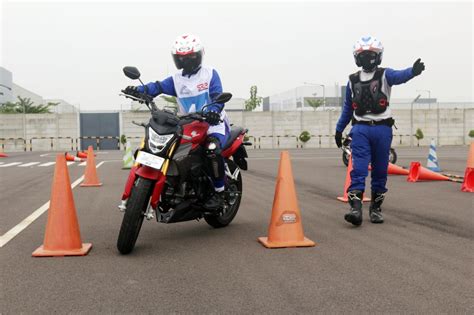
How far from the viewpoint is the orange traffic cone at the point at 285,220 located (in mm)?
4867

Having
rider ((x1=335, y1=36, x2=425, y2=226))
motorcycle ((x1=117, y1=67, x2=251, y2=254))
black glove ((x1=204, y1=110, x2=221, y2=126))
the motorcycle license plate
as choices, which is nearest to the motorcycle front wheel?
motorcycle ((x1=117, y1=67, x2=251, y2=254))

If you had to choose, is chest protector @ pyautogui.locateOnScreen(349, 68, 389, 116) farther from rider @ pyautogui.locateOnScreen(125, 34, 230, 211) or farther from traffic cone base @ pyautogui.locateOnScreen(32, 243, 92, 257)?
traffic cone base @ pyautogui.locateOnScreen(32, 243, 92, 257)

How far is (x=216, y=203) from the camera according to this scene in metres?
5.25

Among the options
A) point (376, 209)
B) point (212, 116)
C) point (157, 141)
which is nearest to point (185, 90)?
point (212, 116)

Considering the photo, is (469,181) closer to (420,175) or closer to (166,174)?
(420,175)

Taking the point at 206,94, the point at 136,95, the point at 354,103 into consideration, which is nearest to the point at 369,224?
the point at 354,103

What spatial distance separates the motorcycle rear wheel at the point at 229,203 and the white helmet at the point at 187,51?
3.79 feet

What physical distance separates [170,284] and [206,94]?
7.86 ft

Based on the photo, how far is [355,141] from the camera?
619cm

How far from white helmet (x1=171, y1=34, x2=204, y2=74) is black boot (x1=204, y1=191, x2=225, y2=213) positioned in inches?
52.8

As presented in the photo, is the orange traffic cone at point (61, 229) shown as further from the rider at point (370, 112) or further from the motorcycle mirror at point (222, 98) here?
the rider at point (370, 112)

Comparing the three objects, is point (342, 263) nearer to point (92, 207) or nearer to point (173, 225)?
point (173, 225)

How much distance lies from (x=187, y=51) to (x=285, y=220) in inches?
76.2

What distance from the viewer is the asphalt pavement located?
126 inches
